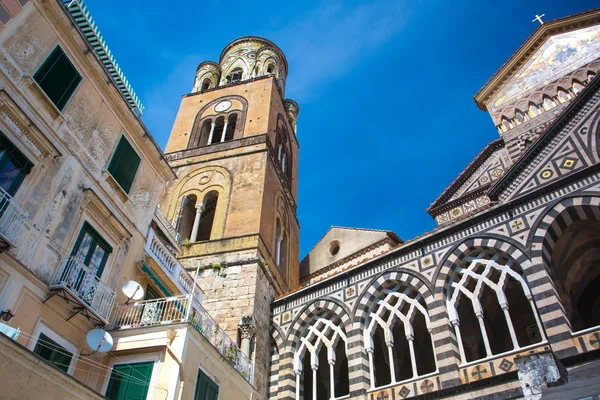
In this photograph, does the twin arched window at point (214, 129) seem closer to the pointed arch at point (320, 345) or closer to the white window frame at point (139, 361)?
the pointed arch at point (320, 345)

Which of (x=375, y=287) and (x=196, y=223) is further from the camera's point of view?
(x=196, y=223)

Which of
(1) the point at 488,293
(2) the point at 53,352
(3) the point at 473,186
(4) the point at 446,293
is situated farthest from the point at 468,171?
(2) the point at 53,352

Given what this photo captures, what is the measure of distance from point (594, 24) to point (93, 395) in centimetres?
2193

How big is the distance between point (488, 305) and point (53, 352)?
1060 cm

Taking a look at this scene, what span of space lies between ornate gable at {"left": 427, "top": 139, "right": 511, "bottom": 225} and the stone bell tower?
6562 mm

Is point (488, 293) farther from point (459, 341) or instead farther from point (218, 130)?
point (218, 130)

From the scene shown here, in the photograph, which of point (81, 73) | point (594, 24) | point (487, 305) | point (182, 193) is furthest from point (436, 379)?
point (594, 24)

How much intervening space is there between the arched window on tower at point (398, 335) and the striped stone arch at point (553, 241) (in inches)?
107

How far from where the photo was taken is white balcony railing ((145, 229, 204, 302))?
1190 centimetres

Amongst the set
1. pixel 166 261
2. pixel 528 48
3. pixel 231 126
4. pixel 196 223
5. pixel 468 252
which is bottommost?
pixel 166 261

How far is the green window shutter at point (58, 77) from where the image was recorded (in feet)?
31.1

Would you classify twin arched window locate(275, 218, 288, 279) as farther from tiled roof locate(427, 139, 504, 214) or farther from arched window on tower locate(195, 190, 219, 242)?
tiled roof locate(427, 139, 504, 214)

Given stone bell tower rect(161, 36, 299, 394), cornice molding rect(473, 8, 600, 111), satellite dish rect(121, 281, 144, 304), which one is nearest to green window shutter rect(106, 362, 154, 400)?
satellite dish rect(121, 281, 144, 304)

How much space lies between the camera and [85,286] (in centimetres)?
913
